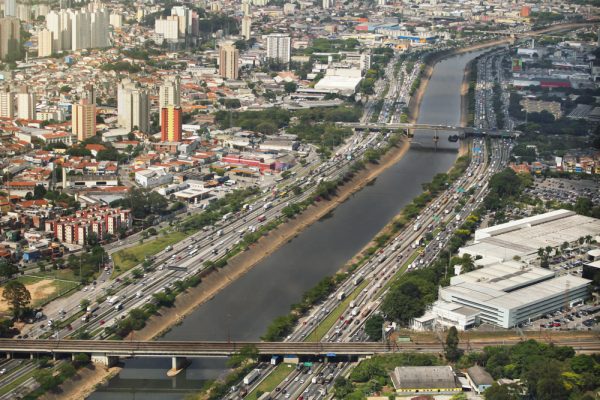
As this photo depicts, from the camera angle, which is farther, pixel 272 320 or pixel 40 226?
pixel 40 226

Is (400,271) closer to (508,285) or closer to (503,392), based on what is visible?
(508,285)

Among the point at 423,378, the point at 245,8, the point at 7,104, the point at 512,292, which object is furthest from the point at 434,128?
the point at 245,8

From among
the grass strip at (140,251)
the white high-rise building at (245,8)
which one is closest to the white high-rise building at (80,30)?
the white high-rise building at (245,8)

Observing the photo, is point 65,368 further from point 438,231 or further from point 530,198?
point 530,198


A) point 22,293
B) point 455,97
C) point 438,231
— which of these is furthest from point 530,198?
point 455,97

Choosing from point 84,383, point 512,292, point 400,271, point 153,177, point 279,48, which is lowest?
point 84,383

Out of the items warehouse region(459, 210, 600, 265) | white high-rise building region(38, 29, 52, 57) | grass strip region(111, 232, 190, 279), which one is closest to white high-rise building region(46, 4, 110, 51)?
white high-rise building region(38, 29, 52, 57)
